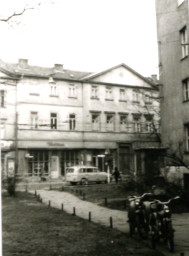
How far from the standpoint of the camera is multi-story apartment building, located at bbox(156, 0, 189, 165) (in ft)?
30.9

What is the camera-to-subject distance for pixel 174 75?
11969mm

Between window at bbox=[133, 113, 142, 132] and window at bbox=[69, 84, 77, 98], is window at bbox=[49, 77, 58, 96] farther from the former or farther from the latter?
window at bbox=[133, 113, 142, 132]

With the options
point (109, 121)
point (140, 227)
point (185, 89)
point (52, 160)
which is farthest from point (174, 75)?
point (52, 160)

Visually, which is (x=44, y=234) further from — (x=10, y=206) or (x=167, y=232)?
(x=10, y=206)

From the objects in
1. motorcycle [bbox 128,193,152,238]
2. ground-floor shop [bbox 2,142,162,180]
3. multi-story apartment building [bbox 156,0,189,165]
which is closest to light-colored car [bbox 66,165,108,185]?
ground-floor shop [bbox 2,142,162,180]

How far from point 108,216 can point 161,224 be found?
3610 millimetres

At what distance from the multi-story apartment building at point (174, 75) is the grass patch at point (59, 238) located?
307 cm

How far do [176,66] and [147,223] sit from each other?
6.73 m

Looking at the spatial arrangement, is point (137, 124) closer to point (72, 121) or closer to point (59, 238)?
point (72, 121)

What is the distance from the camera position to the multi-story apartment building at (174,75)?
30.9 ft

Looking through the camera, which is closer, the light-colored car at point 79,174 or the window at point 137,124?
the window at point 137,124

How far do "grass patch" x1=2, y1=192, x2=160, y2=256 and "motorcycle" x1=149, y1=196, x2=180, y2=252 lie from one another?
11.7 inches

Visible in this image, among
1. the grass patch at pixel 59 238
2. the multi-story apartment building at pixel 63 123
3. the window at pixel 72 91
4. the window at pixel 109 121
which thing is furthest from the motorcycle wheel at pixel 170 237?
the window at pixel 72 91

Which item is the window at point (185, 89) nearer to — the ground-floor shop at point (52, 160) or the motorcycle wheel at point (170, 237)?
the ground-floor shop at point (52, 160)
